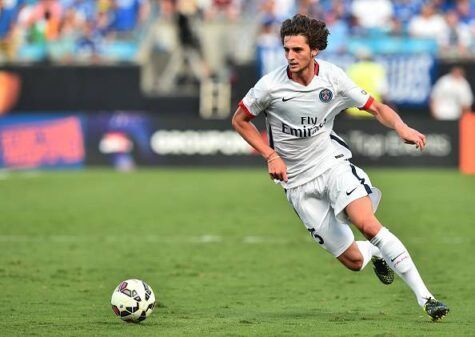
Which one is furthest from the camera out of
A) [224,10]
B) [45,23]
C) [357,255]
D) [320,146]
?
[224,10]

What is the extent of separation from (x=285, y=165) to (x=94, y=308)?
1991 millimetres

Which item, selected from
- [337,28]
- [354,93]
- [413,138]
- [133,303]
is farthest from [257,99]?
[337,28]

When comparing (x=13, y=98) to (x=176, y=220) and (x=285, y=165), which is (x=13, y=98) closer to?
(x=176, y=220)

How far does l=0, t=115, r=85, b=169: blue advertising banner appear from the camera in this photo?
79.5 feet

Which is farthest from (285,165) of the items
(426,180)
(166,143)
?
(166,143)

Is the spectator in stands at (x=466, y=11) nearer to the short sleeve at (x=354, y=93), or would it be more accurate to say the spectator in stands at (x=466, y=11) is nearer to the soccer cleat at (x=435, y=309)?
the short sleeve at (x=354, y=93)

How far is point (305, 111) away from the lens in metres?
8.74

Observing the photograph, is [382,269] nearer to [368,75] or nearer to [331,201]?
[331,201]

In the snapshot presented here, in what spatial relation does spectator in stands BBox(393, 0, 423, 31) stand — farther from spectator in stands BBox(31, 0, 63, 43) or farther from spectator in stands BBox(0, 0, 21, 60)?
spectator in stands BBox(0, 0, 21, 60)

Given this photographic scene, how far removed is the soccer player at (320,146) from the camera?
8398mm

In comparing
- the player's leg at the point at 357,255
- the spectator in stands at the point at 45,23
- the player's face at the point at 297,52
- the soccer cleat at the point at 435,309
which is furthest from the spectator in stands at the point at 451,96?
the soccer cleat at the point at 435,309

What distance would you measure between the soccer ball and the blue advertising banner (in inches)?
638

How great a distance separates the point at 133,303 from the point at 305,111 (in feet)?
6.46

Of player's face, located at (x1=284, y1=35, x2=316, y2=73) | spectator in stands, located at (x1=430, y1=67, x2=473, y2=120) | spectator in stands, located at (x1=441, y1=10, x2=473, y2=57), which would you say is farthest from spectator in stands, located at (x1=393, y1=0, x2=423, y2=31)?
player's face, located at (x1=284, y1=35, x2=316, y2=73)
